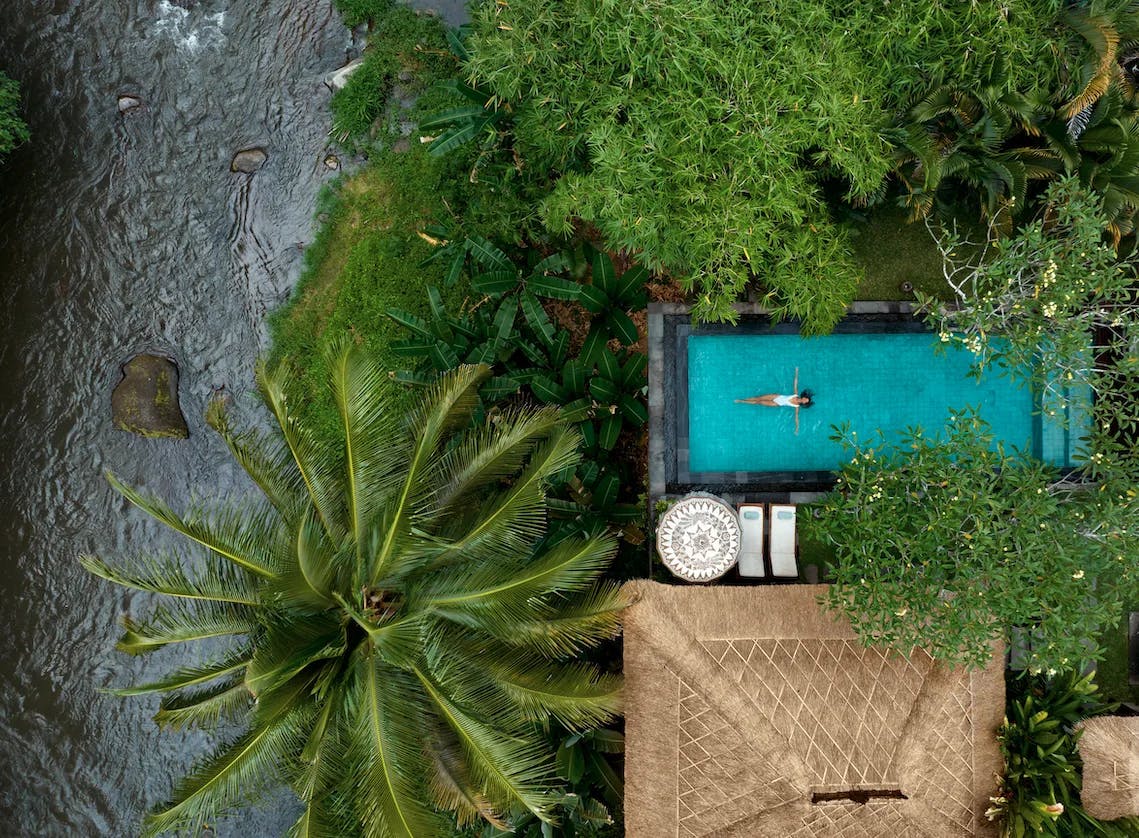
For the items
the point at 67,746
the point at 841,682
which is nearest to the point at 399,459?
the point at 841,682

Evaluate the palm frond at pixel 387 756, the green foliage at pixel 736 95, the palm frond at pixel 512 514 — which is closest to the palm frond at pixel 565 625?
the palm frond at pixel 512 514

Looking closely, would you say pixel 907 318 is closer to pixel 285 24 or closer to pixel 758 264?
pixel 758 264

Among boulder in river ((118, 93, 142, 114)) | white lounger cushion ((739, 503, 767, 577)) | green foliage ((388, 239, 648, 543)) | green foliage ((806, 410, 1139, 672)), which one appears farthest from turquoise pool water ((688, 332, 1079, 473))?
boulder in river ((118, 93, 142, 114))

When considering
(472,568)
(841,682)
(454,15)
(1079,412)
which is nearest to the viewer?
(472,568)

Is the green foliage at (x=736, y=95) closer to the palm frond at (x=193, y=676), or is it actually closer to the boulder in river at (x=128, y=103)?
the palm frond at (x=193, y=676)

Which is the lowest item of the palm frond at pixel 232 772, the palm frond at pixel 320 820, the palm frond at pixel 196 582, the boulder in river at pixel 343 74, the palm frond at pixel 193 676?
the palm frond at pixel 320 820

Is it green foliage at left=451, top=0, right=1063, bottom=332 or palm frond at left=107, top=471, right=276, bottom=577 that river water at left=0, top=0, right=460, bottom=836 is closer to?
green foliage at left=451, top=0, right=1063, bottom=332
